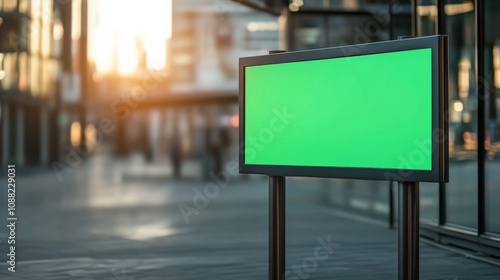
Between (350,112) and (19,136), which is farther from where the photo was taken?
(19,136)

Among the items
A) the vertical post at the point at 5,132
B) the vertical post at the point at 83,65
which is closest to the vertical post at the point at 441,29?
the vertical post at the point at 5,132

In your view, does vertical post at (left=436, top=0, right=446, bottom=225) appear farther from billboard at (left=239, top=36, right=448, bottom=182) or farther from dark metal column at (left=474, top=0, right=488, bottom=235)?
billboard at (left=239, top=36, right=448, bottom=182)

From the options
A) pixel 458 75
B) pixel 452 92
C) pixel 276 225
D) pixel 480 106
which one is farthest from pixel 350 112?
pixel 458 75

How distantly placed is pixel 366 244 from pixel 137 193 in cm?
1222

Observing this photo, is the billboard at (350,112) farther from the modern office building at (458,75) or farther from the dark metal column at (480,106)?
the dark metal column at (480,106)

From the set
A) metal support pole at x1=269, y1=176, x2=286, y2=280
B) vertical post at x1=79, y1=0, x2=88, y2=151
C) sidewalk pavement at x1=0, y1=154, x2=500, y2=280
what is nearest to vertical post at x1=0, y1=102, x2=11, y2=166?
vertical post at x1=79, y1=0, x2=88, y2=151

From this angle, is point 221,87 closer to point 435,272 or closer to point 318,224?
point 318,224

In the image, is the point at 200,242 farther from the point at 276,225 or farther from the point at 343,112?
the point at 343,112

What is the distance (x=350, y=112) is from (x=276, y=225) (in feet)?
3.65

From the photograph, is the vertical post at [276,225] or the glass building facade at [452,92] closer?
the vertical post at [276,225]

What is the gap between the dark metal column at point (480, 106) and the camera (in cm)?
1008

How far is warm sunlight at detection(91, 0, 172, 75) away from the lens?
1730 inches

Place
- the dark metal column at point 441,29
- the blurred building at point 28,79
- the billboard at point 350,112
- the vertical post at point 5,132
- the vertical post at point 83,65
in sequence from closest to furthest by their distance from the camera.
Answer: the billboard at point 350,112, the dark metal column at point 441,29, the vertical post at point 5,132, the blurred building at point 28,79, the vertical post at point 83,65

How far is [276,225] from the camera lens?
19.9 feet
